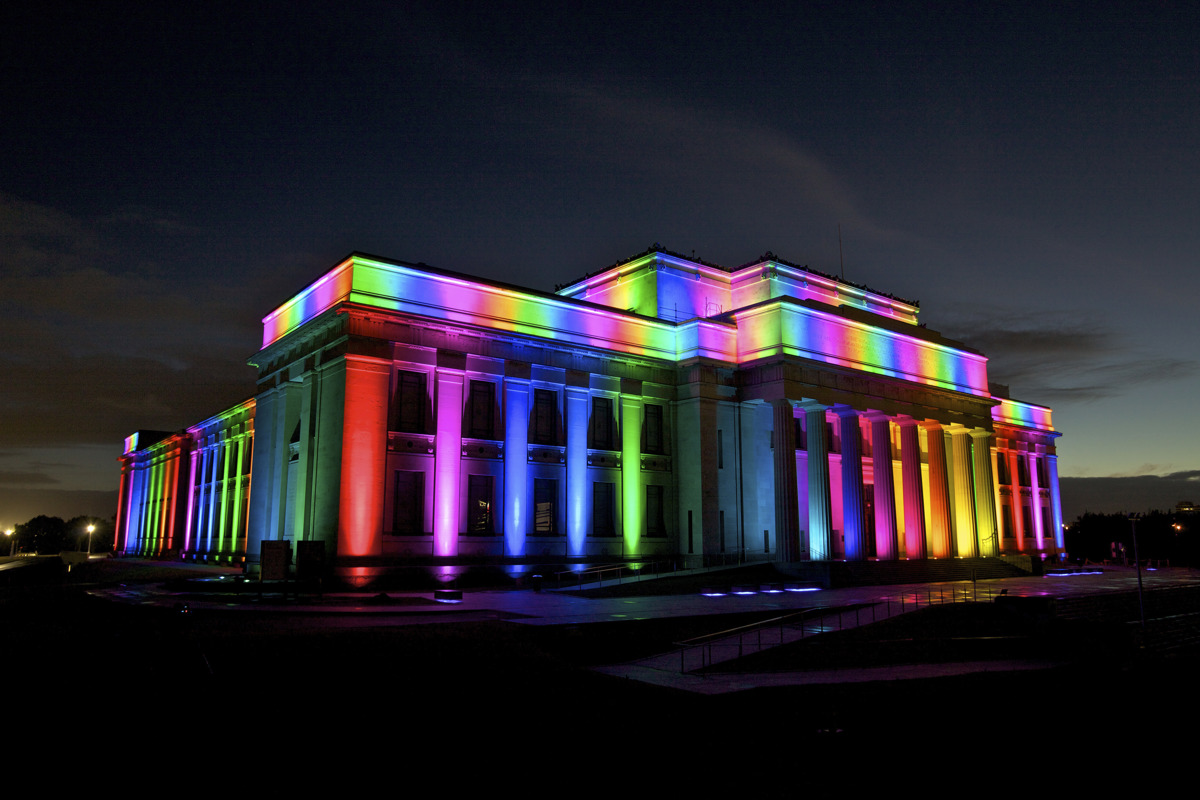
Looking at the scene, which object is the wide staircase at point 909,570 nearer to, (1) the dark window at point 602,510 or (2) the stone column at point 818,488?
(2) the stone column at point 818,488

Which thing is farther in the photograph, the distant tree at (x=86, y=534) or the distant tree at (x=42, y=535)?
the distant tree at (x=86, y=534)

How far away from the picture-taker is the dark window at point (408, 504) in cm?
3362

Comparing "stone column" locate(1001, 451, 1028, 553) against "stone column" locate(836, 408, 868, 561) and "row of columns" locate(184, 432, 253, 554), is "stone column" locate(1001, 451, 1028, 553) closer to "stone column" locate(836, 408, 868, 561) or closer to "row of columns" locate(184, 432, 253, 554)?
"stone column" locate(836, 408, 868, 561)

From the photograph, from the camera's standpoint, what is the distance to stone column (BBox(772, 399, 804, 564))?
3931 cm

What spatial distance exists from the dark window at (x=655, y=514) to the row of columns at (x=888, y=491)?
5801 mm

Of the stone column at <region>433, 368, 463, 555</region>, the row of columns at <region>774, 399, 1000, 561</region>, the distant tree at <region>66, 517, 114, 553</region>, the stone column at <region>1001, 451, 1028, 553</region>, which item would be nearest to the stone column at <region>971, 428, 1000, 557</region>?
the row of columns at <region>774, 399, 1000, 561</region>

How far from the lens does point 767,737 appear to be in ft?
34.2

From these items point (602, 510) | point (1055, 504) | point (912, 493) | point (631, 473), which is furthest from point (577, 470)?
point (1055, 504)

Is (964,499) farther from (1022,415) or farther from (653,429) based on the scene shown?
(1022,415)

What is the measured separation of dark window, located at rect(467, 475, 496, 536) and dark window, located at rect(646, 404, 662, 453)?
9.25 m

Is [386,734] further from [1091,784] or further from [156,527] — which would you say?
[156,527]

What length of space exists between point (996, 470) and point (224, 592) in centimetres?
5692

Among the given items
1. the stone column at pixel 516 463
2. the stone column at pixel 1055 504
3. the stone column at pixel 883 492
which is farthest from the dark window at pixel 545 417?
the stone column at pixel 1055 504

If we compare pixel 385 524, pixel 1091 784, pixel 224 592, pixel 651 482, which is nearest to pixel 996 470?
pixel 651 482
